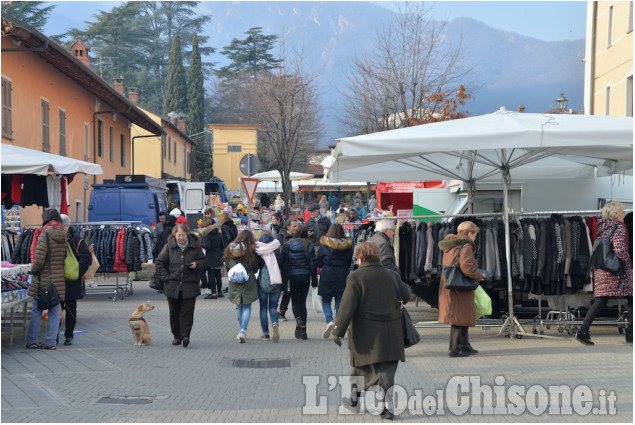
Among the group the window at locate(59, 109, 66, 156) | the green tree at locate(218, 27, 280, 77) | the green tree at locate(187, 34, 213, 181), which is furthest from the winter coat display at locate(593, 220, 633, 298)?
the green tree at locate(218, 27, 280, 77)

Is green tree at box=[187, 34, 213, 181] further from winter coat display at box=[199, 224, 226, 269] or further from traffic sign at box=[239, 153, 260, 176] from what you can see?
winter coat display at box=[199, 224, 226, 269]

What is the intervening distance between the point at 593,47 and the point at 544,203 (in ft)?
71.2

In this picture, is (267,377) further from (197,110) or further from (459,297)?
(197,110)

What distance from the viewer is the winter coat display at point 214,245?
18.3 m

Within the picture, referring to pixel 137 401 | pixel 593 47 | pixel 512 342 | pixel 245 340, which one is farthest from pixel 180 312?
pixel 593 47

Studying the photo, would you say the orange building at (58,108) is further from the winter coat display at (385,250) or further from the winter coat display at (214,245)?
the winter coat display at (385,250)

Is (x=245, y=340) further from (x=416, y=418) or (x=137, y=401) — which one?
(x=416, y=418)

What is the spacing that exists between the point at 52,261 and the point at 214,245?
710 cm

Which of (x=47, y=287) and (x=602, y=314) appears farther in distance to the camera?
(x=602, y=314)

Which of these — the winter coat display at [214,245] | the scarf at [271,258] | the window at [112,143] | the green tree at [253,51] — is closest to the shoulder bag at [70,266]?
the scarf at [271,258]

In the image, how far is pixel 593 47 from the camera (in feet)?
119

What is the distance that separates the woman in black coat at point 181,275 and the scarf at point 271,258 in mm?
876

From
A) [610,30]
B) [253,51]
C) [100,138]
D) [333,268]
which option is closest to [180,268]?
[333,268]

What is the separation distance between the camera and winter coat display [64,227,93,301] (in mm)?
11875
